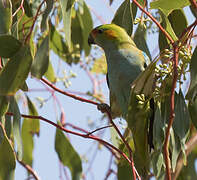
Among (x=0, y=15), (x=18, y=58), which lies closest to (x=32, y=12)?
(x=0, y=15)

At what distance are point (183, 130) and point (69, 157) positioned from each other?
109 cm

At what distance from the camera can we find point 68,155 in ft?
8.84

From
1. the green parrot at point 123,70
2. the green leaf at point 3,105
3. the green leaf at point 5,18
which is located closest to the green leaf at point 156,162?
the green parrot at point 123,70

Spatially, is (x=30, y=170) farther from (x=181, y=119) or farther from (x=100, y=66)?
(x=181, y=119)

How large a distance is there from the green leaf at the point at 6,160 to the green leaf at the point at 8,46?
→ 38 centimetres

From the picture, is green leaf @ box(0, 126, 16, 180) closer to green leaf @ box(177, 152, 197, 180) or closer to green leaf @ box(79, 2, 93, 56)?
green leaf @ box(177, 152, 197, 180)

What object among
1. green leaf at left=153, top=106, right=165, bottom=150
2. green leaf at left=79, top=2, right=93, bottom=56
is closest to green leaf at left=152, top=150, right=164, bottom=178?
green leaf at left=153, top=106, right=165, bottom=150

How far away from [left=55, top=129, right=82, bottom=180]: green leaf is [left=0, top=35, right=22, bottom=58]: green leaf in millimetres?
970

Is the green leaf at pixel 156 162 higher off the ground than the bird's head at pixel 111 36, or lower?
lower

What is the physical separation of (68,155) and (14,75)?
1.04m

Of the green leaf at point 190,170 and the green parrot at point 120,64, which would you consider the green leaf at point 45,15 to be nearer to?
the green parrot at point 120,64

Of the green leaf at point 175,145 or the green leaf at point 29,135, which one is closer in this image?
the green leaf at point 175,145

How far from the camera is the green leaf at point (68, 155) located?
105 inches

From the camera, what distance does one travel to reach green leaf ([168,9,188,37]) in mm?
2387
